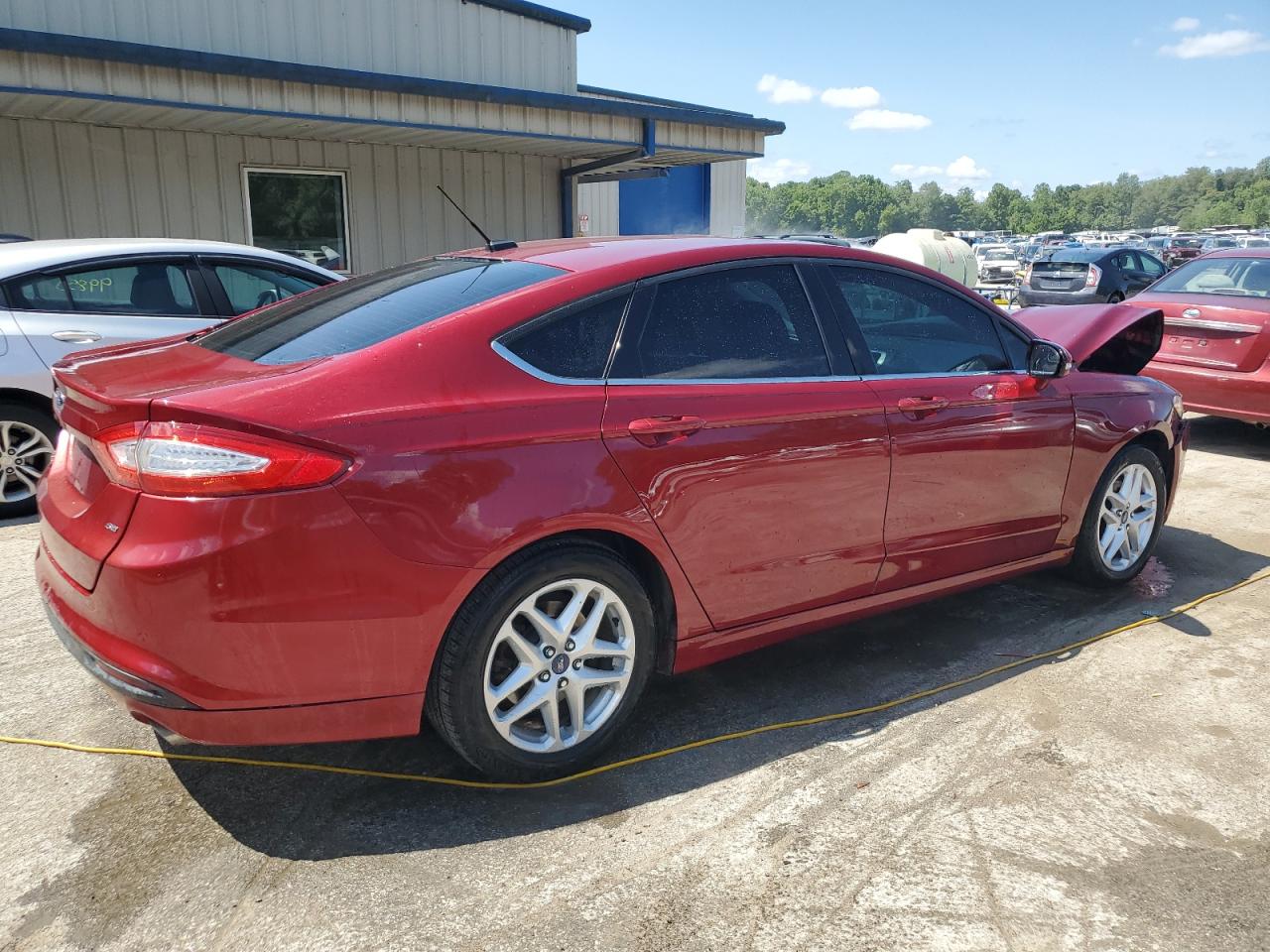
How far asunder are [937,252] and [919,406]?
63.9 feet

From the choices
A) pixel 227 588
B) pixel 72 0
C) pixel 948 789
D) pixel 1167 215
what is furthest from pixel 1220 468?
pixel 1167 215

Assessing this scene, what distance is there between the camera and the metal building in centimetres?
796

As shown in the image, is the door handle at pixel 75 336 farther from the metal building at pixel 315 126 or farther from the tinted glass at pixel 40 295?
the metal building at pixel 315 126

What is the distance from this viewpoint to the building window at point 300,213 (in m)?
10.3

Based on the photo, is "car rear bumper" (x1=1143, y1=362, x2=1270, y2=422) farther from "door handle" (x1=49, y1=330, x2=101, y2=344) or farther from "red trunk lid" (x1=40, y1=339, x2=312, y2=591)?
"door handle" (x1=49, y1=330, x2=101, y2=344)

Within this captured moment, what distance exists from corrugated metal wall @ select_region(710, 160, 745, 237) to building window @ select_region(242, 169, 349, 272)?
9.28 m

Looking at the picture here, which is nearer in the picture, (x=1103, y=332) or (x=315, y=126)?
(x=1103, y=332)

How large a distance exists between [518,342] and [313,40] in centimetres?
960

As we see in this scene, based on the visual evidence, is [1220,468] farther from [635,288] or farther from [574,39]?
[574,39]

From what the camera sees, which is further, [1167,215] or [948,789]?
[1167,215]

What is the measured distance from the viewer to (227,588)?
91.7 inches

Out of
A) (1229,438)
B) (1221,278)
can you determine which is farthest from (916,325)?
(1229,438)

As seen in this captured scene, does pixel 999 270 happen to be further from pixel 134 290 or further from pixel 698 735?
pixel 698 735

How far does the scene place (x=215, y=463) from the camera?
2332 mm
